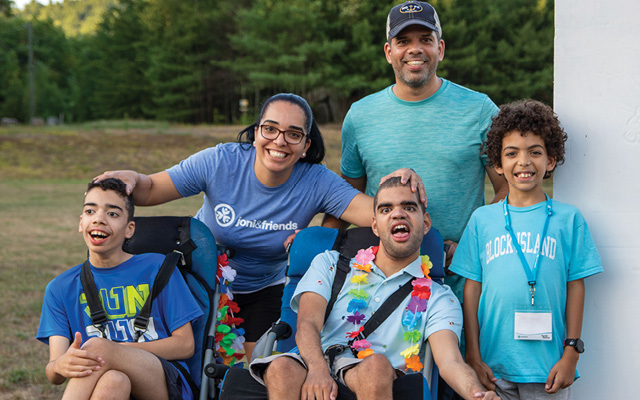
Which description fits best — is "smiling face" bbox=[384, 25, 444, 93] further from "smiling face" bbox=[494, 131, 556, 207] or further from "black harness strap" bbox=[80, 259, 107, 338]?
"black harness strap" bbox=[80, 259, 107, 338]

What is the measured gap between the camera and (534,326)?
119 inches

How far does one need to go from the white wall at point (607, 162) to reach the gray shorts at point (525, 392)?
16.1 inches

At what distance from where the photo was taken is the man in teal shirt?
12.0 ft

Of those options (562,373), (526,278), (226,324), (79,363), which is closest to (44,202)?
(226,324)

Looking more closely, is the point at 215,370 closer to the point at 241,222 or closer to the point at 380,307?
the point at 380,307

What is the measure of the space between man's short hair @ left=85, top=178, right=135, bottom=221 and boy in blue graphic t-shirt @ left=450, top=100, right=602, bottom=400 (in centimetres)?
165

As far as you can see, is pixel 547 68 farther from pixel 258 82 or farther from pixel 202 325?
pixel 202 325

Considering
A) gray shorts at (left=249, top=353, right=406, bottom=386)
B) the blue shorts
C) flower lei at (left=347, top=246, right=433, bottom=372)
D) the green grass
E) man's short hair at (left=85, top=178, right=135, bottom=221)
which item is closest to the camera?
gray shorts at (left=249, top=353, right=406, bottom=386)

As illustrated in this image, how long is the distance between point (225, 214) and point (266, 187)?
286 mm

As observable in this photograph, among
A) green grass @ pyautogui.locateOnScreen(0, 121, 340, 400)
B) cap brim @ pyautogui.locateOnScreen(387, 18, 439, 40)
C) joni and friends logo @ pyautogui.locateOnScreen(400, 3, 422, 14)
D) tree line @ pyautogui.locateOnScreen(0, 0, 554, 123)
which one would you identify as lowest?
green grass @ pyautogui.locateOnScreen(0, 121, 340, 400)

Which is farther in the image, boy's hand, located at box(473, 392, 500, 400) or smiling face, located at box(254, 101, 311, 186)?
smiling face, located at box(254, 101, 311, 186)

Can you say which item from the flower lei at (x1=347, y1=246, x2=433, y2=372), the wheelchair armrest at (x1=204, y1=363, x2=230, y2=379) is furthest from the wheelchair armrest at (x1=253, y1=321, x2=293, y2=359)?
the flower lei at (x1=347, y1=246, x2=433, y2=372)

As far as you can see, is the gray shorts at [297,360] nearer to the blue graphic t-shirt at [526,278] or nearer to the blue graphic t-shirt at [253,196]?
the blue graphic t-shirt at [526,278]

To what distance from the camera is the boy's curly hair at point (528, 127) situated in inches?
125
